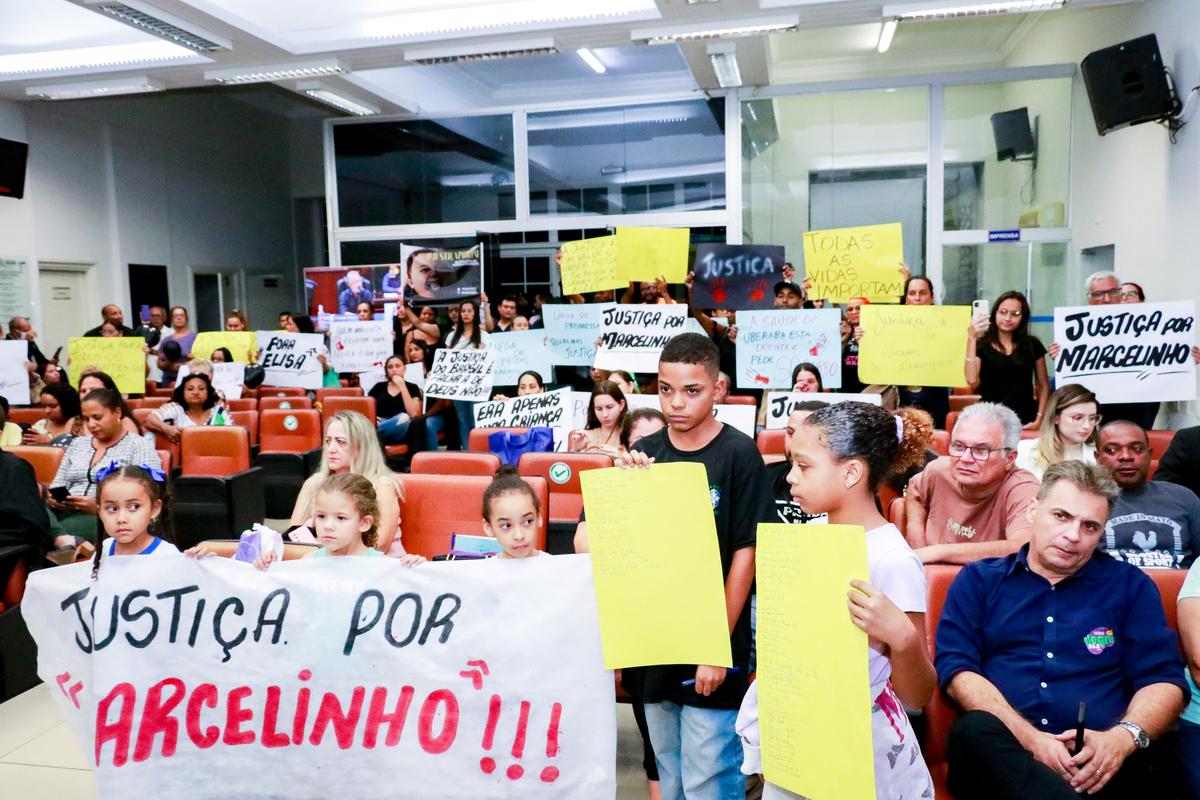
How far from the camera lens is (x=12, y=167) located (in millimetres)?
10500

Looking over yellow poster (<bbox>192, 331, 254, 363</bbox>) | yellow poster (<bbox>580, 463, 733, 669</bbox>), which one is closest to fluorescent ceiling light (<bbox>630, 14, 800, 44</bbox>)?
yellow poster (<bbox>192, 331, 254, 363</bbox>)

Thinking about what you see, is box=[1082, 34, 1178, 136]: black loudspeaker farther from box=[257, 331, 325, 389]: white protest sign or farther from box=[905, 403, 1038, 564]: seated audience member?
box=[257, 331, 325, 389]: white protest sign

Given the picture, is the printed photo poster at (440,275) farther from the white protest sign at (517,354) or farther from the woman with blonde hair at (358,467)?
the woman with blonde hair at (358,467)

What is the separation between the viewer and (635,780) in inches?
124

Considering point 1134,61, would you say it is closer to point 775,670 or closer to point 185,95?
point 775,670

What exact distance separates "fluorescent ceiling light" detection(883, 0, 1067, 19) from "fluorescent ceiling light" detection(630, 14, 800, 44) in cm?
91

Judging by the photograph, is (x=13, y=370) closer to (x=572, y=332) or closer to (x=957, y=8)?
(x=572, y=332)

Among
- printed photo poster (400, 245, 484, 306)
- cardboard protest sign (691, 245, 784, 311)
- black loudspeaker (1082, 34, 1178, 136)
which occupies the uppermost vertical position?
black loudspeaker (1082, 34, 1178, 136)

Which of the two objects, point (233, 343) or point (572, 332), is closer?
point (572, 332)

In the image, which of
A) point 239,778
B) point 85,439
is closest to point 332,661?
point 239,778

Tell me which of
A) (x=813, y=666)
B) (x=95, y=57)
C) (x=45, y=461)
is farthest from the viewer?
(x=95, y=57)

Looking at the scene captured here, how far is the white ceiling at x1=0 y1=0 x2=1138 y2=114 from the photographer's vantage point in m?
8.06

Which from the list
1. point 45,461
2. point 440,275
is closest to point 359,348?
point 440,275

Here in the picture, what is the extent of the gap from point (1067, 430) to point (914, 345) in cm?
189
